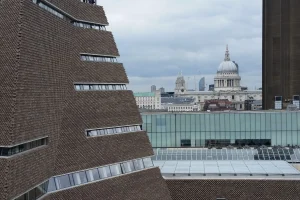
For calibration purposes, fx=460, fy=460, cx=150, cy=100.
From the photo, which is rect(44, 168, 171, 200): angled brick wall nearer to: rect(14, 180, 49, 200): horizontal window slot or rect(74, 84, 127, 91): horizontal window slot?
rect(14, 180, 49, 200): horizontal window slot

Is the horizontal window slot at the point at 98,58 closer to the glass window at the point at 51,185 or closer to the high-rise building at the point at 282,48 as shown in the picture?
the glass window at the point at 51,185

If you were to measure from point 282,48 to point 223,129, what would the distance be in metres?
63.8

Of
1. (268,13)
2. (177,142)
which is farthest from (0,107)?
(268,13)

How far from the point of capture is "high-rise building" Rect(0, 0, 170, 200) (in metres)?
31.3

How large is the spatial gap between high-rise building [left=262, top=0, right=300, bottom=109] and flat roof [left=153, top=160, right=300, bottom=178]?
232ft

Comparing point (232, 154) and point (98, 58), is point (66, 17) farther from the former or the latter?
point (232, 154)

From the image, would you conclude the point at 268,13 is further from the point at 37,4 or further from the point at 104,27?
the point at 37,4

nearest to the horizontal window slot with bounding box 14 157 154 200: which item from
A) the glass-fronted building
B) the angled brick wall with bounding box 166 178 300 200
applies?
the angled brick wall with bounding box 166 178 300 200

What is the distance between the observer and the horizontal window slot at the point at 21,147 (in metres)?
29.9

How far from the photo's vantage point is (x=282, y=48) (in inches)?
5098

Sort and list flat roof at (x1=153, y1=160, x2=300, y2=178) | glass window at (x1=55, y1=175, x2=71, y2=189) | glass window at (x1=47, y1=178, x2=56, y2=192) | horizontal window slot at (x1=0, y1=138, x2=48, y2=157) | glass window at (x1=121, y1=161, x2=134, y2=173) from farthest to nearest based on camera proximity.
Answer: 1. flat roof at (x1=153, y1=160, x2=300, y2=178)
2. glass window at (x1=121, y1=161, x2=134, y2=173)
3. glass window at (x1=55, y1=175, x2=71, y2=189)
4. glass window at (x1=47, y1=178, x2=56, y2=192)
5. horizontal window slot at (x1=0, y1=138, x2=48, y2=157)

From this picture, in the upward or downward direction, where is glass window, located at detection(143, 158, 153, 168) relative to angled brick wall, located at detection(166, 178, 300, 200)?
upward

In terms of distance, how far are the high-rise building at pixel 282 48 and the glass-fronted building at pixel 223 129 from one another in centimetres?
5397

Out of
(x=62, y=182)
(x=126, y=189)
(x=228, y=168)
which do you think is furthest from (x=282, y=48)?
(x=62, y=182)
